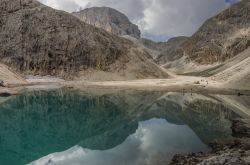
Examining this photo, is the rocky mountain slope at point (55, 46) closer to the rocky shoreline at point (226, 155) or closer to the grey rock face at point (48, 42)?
the grey rock face at point (48, 42)

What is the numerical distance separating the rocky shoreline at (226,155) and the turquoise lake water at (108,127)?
133cm

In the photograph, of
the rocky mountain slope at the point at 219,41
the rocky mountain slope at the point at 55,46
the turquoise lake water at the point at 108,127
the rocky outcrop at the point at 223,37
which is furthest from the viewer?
the rocky outcrop at the point at 223,37

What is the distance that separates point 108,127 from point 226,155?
74.0 feet

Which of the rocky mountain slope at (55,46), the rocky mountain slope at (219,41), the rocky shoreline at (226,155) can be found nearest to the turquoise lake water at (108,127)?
the rocky shoreline at (226,155)

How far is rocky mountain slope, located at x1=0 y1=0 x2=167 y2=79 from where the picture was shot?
11281cm

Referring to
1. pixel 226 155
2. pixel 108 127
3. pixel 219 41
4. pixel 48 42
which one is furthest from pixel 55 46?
pixel 226 155

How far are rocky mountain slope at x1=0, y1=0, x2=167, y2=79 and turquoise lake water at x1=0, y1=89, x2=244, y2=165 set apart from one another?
130ft

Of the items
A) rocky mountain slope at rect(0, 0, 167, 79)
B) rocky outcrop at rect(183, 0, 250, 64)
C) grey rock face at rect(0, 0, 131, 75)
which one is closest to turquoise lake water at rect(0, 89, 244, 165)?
rocky mountain slope at rect(0, 0, 167, 79)

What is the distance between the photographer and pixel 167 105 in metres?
62.1

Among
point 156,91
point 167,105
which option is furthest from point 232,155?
point 156,91

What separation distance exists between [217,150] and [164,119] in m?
21.9

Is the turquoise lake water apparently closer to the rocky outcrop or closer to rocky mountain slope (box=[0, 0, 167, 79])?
rocky mountain slope (box=[0, 0, 167, 79])

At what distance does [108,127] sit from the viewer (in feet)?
150

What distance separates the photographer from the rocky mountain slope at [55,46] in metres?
113
